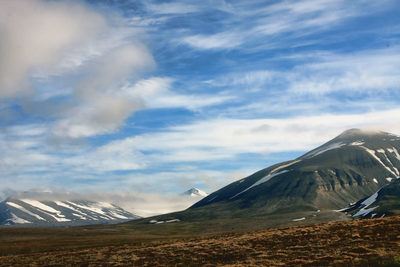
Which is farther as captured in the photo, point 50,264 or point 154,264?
point 50,264

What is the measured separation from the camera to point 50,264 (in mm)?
45906

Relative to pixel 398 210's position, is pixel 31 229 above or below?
above

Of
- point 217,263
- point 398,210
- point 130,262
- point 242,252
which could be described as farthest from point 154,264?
point 398,210

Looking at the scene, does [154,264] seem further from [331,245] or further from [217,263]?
[331,245]

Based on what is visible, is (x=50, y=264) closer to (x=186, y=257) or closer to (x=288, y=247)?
(x=186, y=257)

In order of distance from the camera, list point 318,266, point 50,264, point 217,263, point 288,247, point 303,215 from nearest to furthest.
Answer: point 318,266
point 217,263
point 288,247
point 50,264
point 303,215

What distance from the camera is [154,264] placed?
3978cm

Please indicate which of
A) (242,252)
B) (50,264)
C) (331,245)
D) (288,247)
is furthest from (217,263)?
(50,264)

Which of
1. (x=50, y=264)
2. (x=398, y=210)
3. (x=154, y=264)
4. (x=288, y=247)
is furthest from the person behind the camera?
(x=398, y=210)

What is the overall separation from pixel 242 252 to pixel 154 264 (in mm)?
11709

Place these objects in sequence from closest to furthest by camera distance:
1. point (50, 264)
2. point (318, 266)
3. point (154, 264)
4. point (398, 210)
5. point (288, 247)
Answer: point (318, 266)
point (154, 264)
point (288, 247)
point (50, 264)
point (398, 210)

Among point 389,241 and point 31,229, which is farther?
point 31,229

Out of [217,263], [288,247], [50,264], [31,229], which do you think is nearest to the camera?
[217,263]

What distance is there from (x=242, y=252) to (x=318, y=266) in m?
15.1
